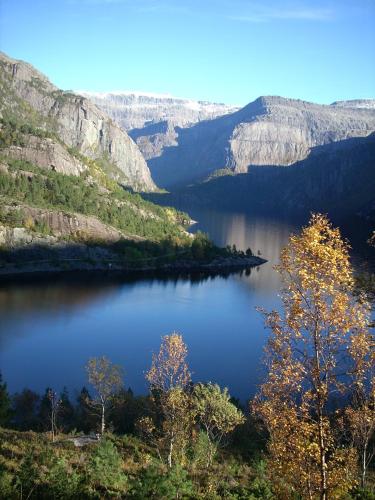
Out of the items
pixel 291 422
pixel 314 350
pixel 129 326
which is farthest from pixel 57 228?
pixel 291 422

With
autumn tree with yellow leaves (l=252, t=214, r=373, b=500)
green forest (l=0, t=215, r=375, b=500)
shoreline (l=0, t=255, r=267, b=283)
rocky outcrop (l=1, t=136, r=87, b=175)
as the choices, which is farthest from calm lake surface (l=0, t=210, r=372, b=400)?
rocky outcrop (l=1, t=136, r=87, b=175)

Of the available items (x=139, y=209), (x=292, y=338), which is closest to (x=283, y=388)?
(x=292, y=338)

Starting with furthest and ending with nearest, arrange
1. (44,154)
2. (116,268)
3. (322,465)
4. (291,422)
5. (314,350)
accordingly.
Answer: (44,154) → (116,268) → (314,350) → (291,422) → (322,465)

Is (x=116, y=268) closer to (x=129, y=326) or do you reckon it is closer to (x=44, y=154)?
(x=129, y=326)

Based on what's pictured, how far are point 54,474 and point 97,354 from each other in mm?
59306

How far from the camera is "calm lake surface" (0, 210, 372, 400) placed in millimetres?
68938

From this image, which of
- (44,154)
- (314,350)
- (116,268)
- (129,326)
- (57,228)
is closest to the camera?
(314,350)

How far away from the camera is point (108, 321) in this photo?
97250 mm

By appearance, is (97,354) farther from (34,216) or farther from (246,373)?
(34,216)

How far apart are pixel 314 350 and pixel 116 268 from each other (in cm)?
13571

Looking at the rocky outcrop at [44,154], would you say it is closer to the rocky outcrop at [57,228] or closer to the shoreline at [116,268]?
the rocky outcrop at [57,228]

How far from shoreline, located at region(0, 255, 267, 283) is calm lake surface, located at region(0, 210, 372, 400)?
8549 millimetres

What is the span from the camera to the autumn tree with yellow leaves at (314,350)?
558 inches

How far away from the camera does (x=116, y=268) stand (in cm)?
14800
